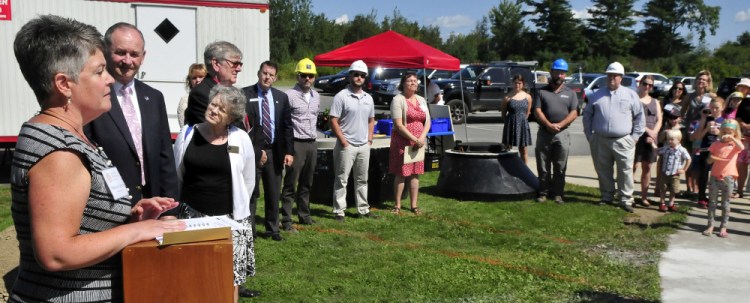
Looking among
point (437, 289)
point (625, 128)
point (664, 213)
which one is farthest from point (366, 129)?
point (664, 213)

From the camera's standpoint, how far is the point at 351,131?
25.6 feet

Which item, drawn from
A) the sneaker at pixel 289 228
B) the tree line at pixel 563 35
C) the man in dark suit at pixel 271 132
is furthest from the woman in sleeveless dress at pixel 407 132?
the tree line at pixel 563 35

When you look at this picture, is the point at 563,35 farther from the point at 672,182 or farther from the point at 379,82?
the point at 672,182

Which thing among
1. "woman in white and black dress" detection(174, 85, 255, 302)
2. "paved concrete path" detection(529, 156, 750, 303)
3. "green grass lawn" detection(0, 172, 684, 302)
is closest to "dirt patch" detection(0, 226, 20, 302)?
"green grass lawn" detection(0, 172, 684, 302)

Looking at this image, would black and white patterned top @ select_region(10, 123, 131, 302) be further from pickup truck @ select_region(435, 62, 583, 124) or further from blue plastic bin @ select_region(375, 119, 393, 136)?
pickup truck @ select_region(435, 62, 583, 124)

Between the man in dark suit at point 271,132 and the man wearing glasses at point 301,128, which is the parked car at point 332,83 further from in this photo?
the man in dark suit at point 271,132

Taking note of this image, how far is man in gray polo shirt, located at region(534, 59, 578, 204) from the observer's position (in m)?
9.12

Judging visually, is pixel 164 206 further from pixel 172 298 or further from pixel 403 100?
pixel 403 100

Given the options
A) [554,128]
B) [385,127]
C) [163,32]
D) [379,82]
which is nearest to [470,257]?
[554,128]

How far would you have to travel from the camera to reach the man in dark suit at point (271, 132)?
6.45m

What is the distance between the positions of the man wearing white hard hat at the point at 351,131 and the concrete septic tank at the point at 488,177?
1789 mm

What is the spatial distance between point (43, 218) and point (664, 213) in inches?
323

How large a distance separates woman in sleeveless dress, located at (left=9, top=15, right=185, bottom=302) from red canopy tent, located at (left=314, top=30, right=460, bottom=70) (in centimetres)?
1003

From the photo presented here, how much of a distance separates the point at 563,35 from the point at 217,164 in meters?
66.6
